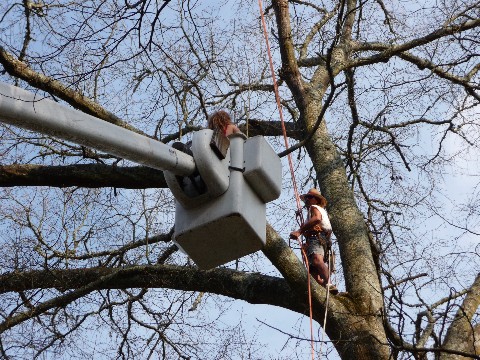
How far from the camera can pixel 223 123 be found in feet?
16.5

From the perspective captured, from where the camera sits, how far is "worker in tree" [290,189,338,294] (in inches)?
287

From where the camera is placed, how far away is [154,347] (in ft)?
24.6

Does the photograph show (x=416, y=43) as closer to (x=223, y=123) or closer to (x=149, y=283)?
(x=149, y=283)

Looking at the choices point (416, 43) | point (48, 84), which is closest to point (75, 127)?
point (48, 84)

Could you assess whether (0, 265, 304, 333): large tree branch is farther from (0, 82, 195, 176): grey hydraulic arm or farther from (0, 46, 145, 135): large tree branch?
(0, 82, 195, 176): grey hydraulic arm

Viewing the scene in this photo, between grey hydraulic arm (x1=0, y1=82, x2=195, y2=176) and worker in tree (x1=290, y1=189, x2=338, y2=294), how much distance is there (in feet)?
12.1

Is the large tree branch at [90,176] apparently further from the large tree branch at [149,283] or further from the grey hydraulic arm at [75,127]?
the grey hydraulic arm at [75,127]

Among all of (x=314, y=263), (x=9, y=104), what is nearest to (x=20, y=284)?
(x=314, y=263)

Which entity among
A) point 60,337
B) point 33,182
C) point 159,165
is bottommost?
point 159,165

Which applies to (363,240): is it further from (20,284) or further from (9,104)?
(9,104)

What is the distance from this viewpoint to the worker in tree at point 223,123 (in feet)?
15.5

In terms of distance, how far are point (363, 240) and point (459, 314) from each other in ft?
3.33

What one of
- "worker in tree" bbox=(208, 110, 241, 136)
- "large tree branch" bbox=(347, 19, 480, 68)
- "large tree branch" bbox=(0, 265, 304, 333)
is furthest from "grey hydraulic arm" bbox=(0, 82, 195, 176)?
"large tree branch" bbox=(347, 19, 480, 68)

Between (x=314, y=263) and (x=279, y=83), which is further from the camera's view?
(x=279, y=83)
